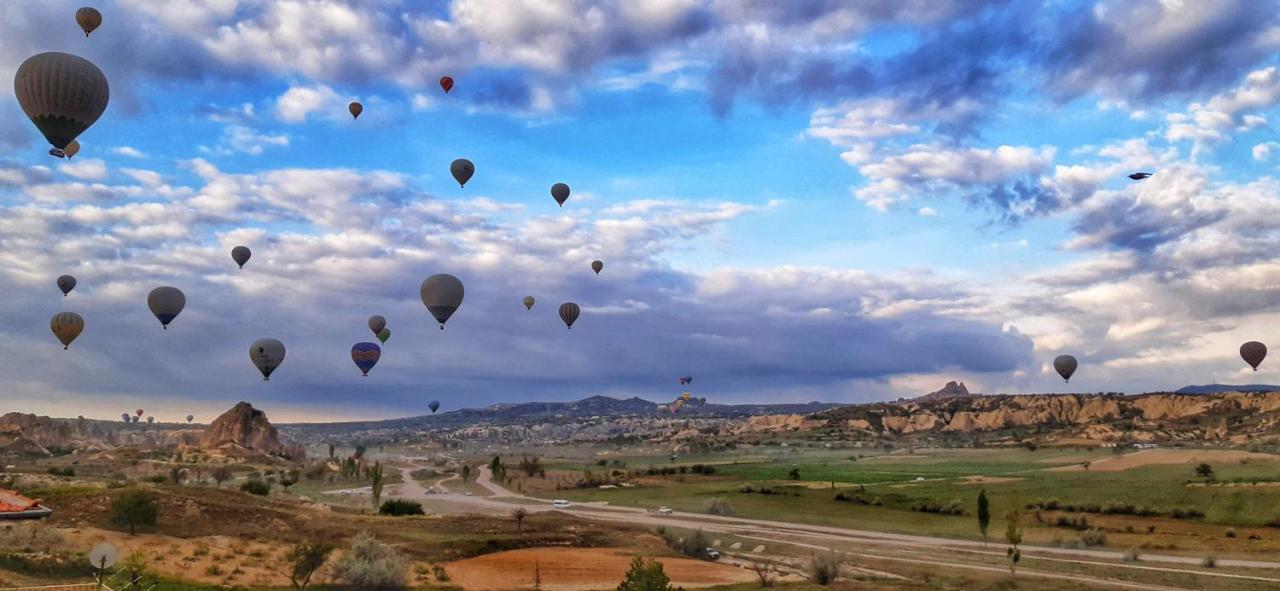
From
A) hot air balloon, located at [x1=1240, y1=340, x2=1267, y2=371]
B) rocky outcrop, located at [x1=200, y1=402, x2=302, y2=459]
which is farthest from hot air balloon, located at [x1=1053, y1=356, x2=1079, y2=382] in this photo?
rocky outcrop, located at [x1=200, y1=402, x2=302, y2=459]

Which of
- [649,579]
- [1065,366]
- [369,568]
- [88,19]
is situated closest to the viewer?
[649,579]

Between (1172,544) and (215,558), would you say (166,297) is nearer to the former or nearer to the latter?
(215,558)

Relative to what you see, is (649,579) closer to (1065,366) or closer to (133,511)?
(133,511)

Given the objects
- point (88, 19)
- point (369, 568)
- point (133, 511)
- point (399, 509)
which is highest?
point (88, 19)

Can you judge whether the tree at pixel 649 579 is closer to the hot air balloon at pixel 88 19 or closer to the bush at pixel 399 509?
the bush at pixel 399 509

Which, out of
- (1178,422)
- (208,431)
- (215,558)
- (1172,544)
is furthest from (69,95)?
(1178,422)

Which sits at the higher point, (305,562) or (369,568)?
(305,562)

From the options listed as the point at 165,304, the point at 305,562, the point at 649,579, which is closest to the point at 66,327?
the point at 165,304
